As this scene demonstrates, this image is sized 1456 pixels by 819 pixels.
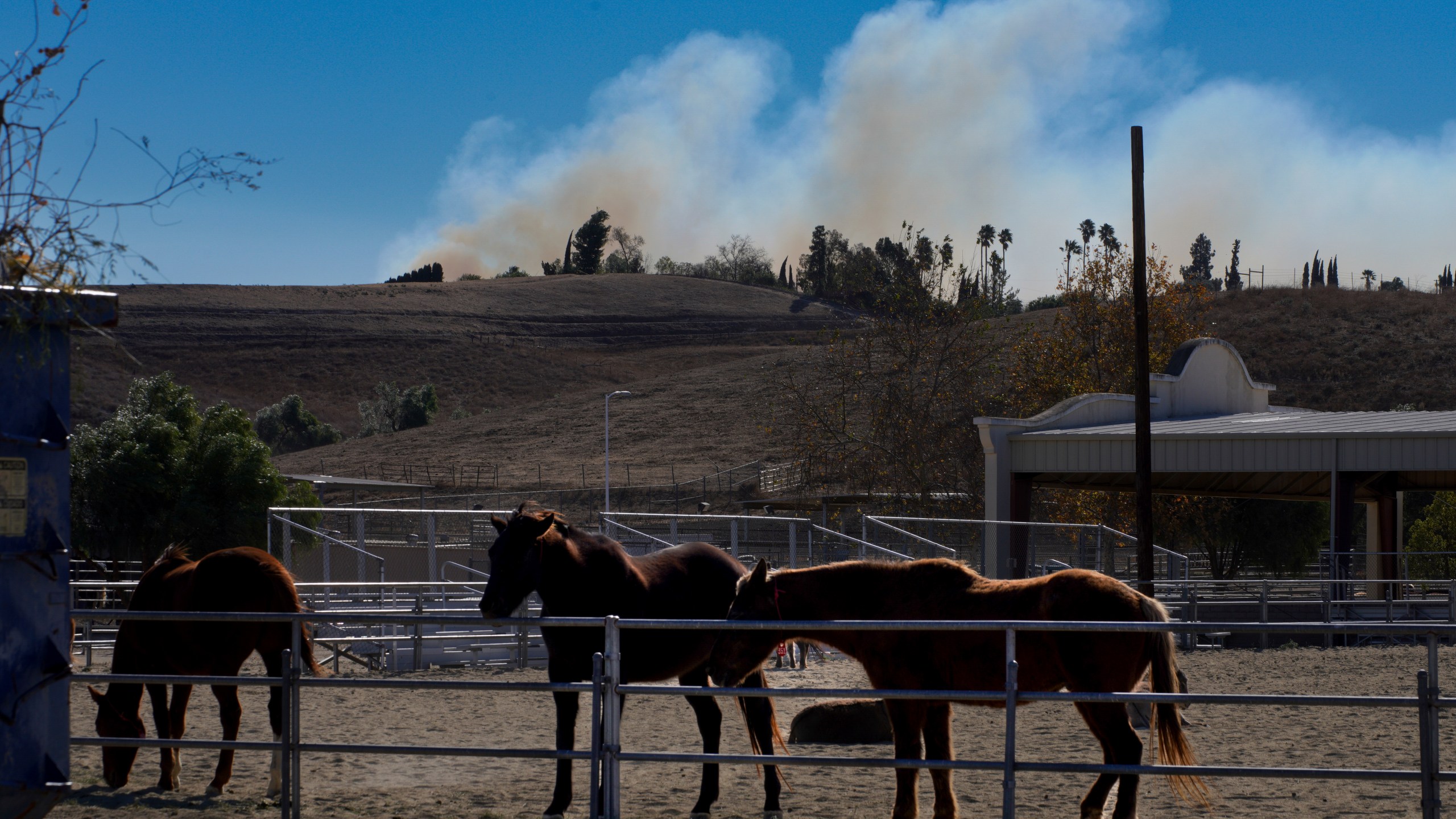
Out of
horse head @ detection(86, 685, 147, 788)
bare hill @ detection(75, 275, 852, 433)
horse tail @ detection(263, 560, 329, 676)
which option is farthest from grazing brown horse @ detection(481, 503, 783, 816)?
bare hill @ detection(75, 275, 852, 433)

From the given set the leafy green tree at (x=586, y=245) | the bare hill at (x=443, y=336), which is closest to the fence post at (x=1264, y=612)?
the bare hill at (x=443, y=336)

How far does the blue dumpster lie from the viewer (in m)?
4.61

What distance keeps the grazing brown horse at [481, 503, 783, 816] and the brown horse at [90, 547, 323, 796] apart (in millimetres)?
1594

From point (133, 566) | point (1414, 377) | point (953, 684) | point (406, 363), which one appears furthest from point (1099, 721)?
point (406, 363)

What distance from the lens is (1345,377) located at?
238ft

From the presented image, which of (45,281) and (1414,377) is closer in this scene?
(45,281)

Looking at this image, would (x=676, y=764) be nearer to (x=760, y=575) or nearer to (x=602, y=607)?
(x=602, y=607)

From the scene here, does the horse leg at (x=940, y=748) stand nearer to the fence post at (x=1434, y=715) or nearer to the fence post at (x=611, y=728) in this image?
the fence post at (x=611, y=728)

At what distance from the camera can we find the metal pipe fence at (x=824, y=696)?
519cm

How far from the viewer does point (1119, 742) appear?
5.75m

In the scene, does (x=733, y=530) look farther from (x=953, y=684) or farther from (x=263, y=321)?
(x=263, y=321)

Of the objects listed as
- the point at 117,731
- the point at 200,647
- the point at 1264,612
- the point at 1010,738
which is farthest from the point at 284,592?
the point at 1264,612

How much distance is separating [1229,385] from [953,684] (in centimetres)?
2576

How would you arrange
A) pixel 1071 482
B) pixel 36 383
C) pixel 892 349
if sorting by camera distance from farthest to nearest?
pixel 892 349, pixel 1071 482, pixel 36 383
